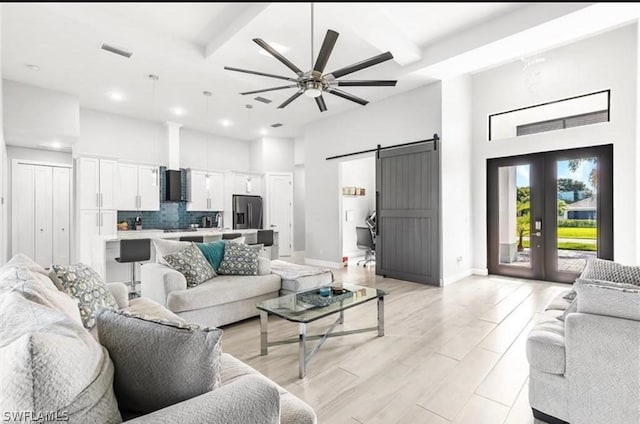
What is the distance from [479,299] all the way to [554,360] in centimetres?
266

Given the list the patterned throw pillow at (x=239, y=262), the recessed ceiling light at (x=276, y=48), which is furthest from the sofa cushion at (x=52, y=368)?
the recessed ceiling light at (x=276, y=48)

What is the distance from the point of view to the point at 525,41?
3.51m

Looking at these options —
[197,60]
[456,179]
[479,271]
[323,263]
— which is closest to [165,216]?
[323,263]

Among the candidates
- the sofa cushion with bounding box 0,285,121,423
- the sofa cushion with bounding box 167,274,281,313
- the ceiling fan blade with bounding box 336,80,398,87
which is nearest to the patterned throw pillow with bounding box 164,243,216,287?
the sofa cushion with bounding box 167,274,281,313

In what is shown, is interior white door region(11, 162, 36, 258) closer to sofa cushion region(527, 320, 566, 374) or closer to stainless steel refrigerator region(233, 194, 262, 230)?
stainless steel refrigerator region(233, 194, 262, 230)

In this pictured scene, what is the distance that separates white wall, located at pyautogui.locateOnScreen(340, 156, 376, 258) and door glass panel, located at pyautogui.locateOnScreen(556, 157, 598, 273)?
3.71 m

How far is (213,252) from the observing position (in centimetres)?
364

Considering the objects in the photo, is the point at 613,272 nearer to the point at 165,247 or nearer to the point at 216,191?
the point at 165,247

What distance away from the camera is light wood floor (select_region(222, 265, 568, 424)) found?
190 centimetres

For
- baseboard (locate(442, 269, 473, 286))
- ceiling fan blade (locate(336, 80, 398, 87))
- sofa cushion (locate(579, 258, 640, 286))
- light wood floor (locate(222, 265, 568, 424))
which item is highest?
ceiling fan blade (locate(336, 80, 398, 87))

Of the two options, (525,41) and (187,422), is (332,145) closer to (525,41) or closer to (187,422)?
(525,41)

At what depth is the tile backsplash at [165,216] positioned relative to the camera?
646cm

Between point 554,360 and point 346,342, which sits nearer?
point 554,360

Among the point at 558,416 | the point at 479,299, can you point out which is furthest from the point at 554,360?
the point at 479,299
